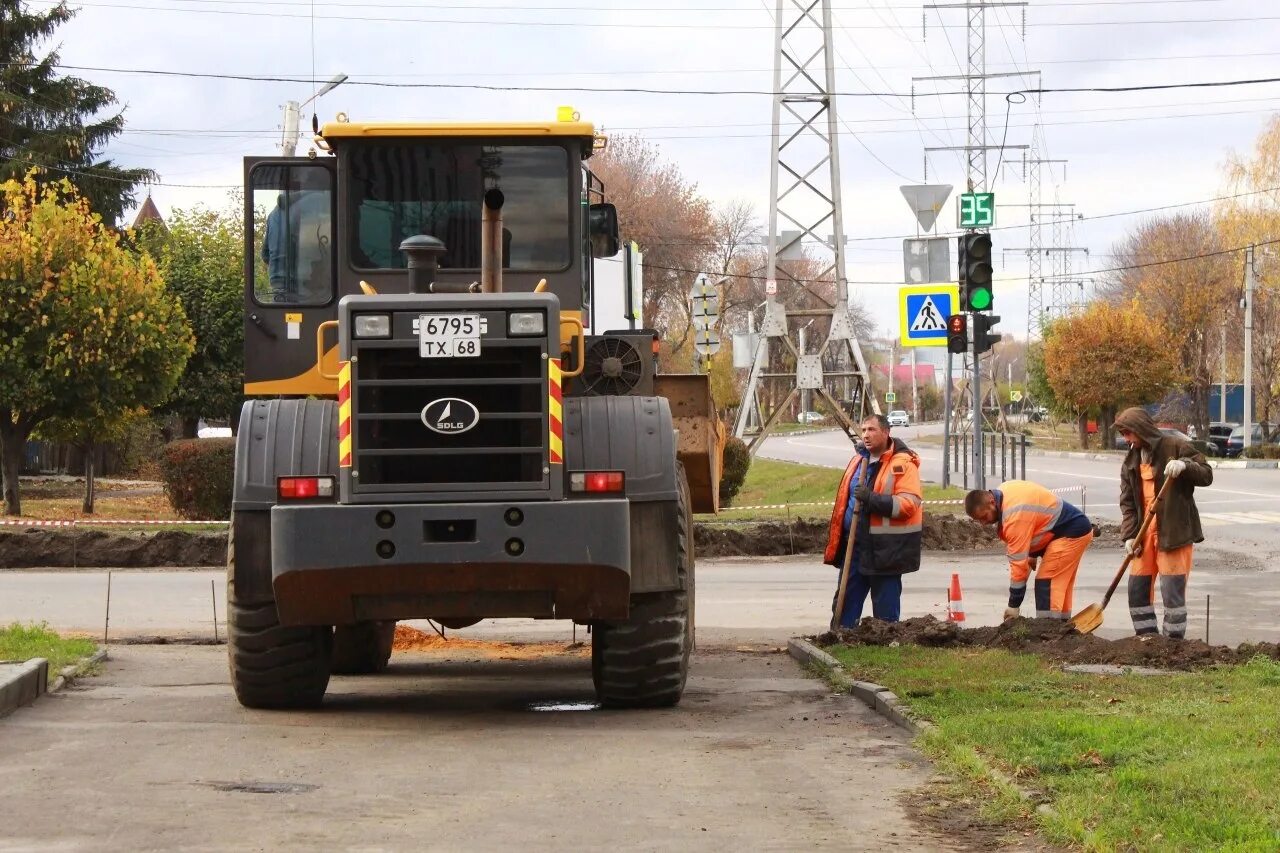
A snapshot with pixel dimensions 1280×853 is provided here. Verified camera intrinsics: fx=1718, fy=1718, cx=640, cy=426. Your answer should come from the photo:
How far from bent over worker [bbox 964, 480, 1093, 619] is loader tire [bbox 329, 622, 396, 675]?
4377 millimetres

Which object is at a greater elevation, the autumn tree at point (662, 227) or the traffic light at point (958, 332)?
the autumn tree at point (662, 227)

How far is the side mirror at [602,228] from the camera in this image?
10.8m

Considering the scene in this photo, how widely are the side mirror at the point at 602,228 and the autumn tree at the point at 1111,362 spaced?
5443 centimetres

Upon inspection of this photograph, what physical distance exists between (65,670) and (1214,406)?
273 feet

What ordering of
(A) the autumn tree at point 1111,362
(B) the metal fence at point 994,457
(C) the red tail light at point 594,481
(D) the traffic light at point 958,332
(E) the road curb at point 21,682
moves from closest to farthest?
(C) the red tail light at point 594,481 → (E) the road curb at point 21,682 → (D) the traffic light at point 958,332 → (B) the metal fence at point 994,457 → (A) the autumn tree at point 1111,362

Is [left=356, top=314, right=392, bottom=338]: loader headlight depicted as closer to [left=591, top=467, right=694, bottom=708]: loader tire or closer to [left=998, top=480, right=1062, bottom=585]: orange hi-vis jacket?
[left=591, top=467, right=694, bottom=708]: loader tire

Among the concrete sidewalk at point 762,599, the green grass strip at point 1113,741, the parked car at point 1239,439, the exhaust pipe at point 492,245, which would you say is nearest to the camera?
the green grass strip at point 1113,741

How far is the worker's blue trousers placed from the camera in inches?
519

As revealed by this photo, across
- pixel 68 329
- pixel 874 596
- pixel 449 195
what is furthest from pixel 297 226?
pixel 68 329

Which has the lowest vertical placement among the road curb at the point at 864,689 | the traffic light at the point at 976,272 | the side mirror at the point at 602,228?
the road curb at the point at 864,689

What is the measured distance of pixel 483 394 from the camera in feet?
30.0

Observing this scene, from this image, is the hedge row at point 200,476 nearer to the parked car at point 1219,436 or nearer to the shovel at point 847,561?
the shovel at point 847,561

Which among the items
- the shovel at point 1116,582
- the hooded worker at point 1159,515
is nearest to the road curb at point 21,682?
the shovel at point 1116,582

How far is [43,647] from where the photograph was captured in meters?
12.0
